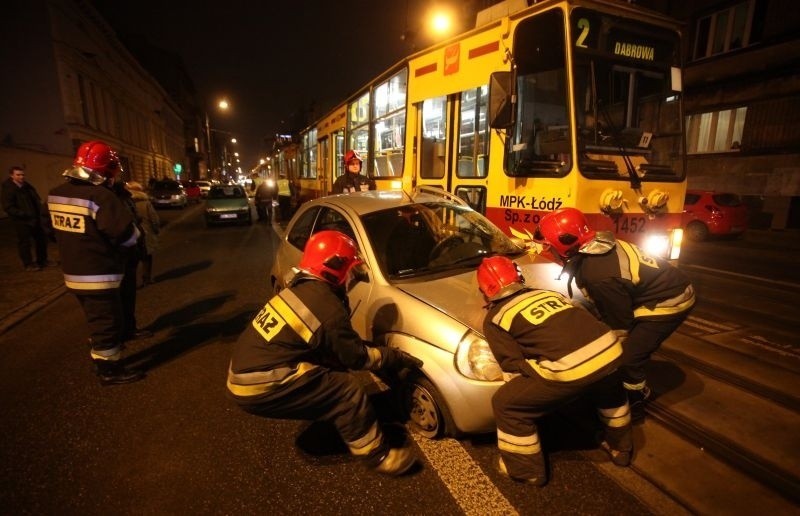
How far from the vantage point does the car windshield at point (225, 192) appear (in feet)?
51.7

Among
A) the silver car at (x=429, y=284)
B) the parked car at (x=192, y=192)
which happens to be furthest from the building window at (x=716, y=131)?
the parked car at (x=192, y=192)

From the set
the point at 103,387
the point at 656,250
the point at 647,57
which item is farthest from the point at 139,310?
the point at 647,57

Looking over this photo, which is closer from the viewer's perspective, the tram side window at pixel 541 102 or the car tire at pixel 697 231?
the tram side window at pixel 541 102

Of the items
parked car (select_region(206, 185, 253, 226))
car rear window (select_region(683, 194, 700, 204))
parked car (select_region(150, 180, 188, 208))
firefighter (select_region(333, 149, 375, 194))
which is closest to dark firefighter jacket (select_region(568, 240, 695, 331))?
firefighter (select_region(333, 149, 375, 194))

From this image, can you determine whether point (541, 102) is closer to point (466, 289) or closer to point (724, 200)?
point (466, 289)

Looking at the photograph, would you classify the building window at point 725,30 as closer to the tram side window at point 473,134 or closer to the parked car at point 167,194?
the tram side window at point 473,134

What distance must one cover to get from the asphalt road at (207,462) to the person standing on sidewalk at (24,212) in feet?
15.4

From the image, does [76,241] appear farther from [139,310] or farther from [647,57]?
[647,57]

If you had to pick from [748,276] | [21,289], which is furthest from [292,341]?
[748,276]

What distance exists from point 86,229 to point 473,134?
4.09 m

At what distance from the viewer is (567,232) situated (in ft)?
8.80

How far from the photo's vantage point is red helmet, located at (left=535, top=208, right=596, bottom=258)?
269cm

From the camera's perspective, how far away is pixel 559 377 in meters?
2.17

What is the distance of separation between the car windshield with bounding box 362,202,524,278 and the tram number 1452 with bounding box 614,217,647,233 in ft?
4.00
